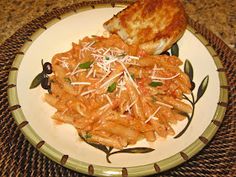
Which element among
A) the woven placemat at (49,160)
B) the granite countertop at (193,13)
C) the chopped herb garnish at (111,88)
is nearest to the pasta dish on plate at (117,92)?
the chopped herb garnish at (111,88)

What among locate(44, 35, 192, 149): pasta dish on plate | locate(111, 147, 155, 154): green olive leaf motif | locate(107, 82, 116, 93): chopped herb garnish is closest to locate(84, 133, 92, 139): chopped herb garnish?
locate(44, 35, 192, 149): pasta dish on plate

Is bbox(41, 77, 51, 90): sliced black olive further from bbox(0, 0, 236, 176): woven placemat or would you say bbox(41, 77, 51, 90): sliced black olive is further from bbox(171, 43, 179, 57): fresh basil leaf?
bbox(171, 43, 179, 57): fresh basil leaf

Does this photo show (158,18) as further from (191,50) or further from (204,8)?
(204,8)

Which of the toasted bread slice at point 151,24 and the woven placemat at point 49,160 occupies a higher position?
the toasted bread slice at point 151,24

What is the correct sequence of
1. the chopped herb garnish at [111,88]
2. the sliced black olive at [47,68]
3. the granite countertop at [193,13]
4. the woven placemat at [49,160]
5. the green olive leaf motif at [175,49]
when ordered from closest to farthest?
the woven placemat at [49,160] → the chopped herb garnish at [111,88] → the sliced black olive at [47,68] → the green olive leaf motif at [175,49] → the granite countertop at [193,13]

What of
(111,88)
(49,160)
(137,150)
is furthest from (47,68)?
(137,150)

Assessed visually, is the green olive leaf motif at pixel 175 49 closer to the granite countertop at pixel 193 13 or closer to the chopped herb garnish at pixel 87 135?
the granite countertop at pixel 193 13
